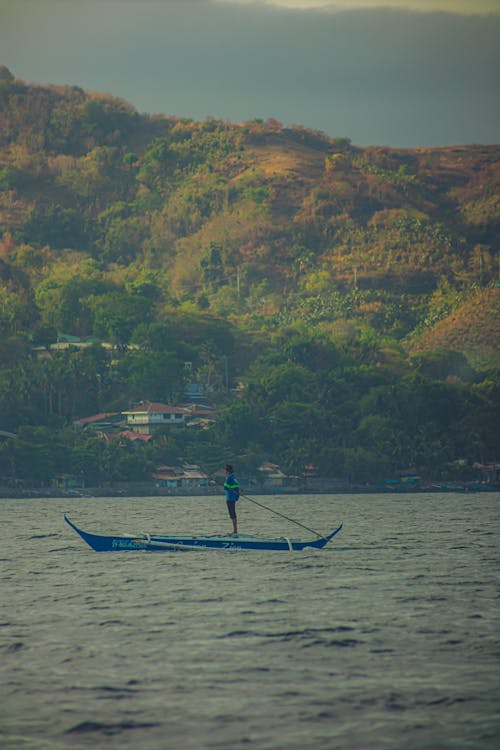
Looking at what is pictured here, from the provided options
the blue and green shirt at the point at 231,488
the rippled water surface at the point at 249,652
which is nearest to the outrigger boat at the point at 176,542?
the rippled water surface at the point at 249,652

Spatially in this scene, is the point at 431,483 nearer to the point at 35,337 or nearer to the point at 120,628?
the point at 35,337

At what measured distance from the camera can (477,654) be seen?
2405 centimetres

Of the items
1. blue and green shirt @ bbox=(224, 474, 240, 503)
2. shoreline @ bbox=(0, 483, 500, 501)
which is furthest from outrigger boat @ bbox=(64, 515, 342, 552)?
shoreline @ bbox=(0, 483, 500, 501)

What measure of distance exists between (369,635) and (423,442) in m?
134

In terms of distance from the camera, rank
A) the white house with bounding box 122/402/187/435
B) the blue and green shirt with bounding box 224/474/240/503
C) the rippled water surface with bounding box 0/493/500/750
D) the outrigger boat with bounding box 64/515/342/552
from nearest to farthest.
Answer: the rippled water surface with bounding box 0/493/500/750, the blue and green shirt with bounding box 224/474/240/503, the outrigger boat with bounding box 64/515/342/552, the white house with bounding box 122/402/187/435

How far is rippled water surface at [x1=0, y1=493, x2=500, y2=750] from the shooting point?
61.7ft

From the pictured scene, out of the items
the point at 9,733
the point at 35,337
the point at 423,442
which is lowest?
the point at 9,733

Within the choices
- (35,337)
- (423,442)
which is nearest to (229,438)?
(423,442)

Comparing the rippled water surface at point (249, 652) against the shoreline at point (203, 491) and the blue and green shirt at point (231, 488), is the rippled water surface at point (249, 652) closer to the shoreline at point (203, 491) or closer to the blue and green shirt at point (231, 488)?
the blue and green shirt at point (231, 488)

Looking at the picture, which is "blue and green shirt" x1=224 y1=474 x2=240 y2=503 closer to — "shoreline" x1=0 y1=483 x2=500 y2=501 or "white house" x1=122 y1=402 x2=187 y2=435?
"shoreline" x1=0 y1=483 x2=500 y2=501

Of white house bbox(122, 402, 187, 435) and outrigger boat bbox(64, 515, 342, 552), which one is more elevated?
white house bbox(122, 402, 187, 435)

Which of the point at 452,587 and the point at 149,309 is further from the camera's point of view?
the point at 149,309

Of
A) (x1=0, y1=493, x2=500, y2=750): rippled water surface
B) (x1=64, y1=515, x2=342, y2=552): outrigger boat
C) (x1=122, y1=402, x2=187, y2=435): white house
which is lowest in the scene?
(x1=0, y1=493, x2=500, y2=750): rippled water surface

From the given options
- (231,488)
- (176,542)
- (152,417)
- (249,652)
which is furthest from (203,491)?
(249,652)
